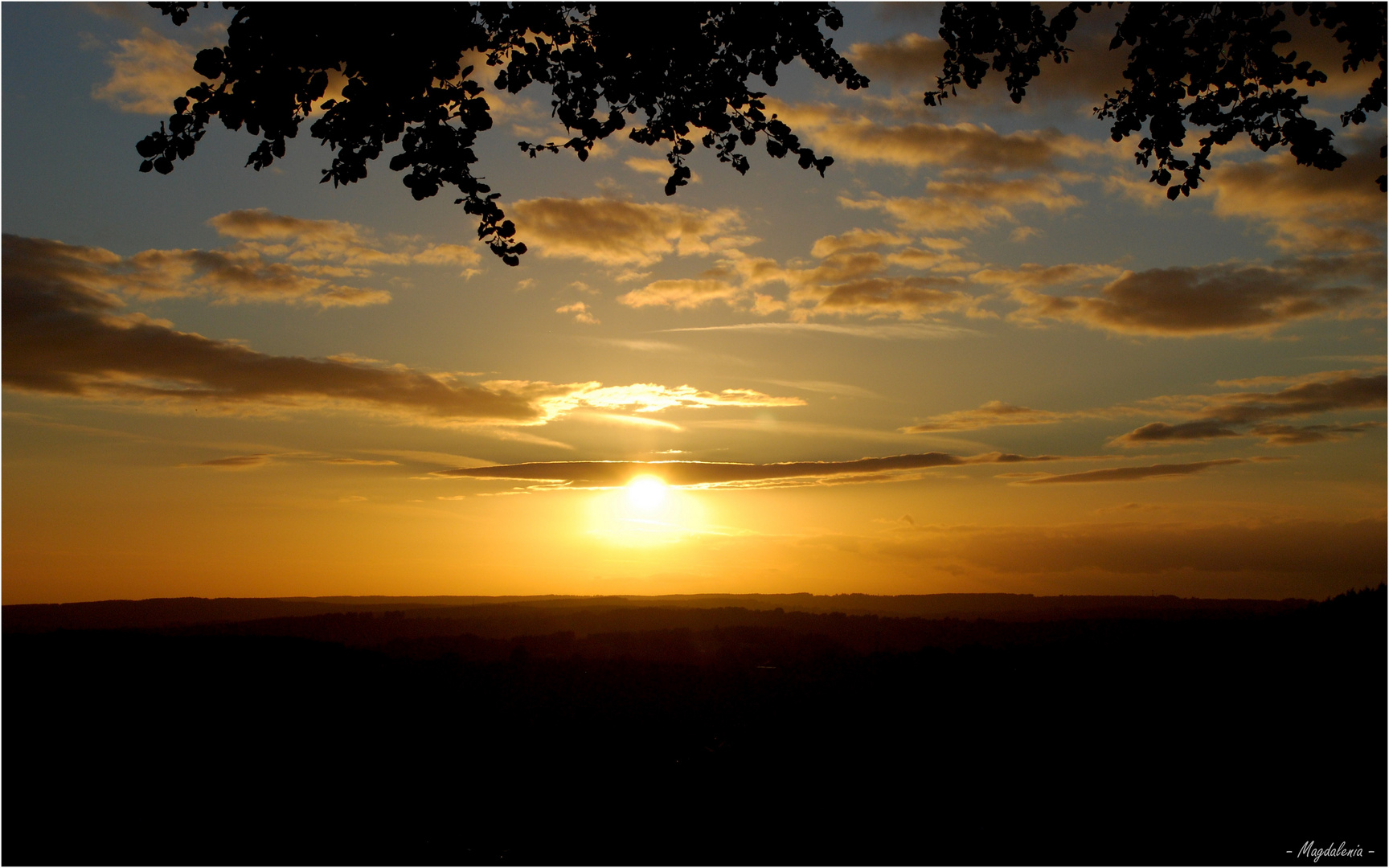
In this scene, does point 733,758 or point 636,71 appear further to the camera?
point 733,758

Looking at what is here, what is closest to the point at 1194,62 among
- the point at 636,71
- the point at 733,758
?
the point at 636,71

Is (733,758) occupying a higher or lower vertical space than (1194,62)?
lower

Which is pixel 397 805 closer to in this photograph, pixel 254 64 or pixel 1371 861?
pixel 254 64

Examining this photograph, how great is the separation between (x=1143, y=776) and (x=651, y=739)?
9188 millimetres

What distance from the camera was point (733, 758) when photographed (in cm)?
1495

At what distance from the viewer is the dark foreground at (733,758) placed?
1077 cm

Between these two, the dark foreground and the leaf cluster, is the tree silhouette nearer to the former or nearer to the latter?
the leaf cluster

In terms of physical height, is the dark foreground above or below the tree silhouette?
below

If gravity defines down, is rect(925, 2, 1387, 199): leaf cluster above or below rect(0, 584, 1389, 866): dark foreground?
above

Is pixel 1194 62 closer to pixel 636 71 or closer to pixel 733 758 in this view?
pixel 636 71

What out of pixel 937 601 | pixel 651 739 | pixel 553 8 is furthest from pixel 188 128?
pixel 937 601

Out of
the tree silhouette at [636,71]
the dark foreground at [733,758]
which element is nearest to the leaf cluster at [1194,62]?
the tree silhouette at [636,71]

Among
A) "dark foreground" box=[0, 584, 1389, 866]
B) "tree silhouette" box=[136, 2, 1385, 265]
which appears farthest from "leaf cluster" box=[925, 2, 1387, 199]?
"dark foreground" box=[0, 584, 1389, 866]

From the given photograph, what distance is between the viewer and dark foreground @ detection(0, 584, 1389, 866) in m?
10.8
